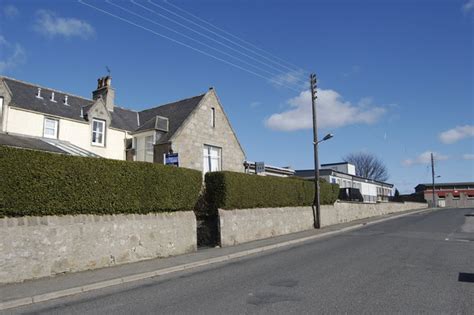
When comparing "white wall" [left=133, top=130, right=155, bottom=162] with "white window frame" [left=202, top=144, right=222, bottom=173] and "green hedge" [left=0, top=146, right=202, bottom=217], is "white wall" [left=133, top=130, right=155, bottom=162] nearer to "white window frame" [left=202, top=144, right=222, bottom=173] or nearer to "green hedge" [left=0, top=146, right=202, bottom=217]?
"white window frame" [left=202, top=144, right=222, bottom=173]

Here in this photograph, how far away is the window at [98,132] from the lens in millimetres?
27328

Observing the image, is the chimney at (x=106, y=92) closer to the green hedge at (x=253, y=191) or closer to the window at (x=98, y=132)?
the window at (x=98, y=132)

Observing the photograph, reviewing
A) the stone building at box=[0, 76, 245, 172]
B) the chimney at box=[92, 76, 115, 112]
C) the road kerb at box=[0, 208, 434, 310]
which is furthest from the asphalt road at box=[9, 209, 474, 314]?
the chimney at box=[92, 76, 115, 112]

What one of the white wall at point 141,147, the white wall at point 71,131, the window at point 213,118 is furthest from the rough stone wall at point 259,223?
the white wall at point 71,131

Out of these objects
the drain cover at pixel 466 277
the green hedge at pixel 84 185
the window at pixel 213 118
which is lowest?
the drain cover at pixel 466 277

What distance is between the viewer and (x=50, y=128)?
24656 mm

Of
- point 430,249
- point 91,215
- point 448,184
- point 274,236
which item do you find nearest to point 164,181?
point 91,215

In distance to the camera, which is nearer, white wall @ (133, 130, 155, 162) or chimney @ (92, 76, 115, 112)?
white wall @ (133, 130, 155, 162)

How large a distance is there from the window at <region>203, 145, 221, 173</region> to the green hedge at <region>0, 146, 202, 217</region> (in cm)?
1219

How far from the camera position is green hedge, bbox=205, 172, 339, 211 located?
17.6 metres

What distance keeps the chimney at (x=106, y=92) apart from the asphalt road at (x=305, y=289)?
69.9 feet

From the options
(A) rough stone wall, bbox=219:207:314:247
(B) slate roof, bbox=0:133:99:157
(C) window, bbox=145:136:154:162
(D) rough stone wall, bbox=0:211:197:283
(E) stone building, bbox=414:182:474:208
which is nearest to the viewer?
(D) rough stone wall, bbox=0:211:197:283

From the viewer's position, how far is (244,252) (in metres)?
15.1

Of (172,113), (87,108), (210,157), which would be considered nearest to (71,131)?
(87,108)
